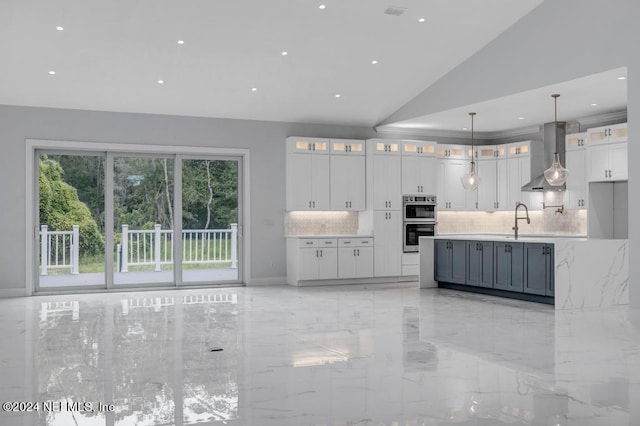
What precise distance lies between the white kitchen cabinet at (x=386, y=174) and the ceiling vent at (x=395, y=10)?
12.6 feet

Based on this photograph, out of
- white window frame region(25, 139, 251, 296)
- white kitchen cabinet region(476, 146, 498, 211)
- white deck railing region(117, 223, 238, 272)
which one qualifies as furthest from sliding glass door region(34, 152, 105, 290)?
white kitchen cabinet region(476, 146, 498, 211)

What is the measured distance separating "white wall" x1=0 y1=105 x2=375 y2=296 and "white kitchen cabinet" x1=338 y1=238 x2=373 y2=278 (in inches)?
41.4

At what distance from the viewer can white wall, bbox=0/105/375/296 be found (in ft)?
31.9

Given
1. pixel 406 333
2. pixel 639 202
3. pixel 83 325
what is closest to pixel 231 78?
pixel 83 325

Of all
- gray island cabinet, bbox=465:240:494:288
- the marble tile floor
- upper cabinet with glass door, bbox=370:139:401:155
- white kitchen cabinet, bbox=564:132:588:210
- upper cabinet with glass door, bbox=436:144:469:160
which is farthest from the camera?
upper cabinet with glass door, bbox=436:144:469:160

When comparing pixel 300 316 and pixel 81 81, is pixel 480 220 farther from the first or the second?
pixel 81 81

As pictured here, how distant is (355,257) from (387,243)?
2.29 feet

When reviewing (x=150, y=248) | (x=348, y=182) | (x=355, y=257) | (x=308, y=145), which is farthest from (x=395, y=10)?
(x=150, y=248)

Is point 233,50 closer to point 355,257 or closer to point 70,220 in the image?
point 70,220

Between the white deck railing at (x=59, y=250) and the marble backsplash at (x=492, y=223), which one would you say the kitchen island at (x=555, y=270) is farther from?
the white deck railing at (x=59, y=250)

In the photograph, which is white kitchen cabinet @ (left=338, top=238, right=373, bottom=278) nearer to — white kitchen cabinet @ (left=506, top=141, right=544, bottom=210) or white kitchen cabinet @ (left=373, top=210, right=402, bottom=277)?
white kitchen cabinet @ (left=373, top=210, right=402, bottom=277)

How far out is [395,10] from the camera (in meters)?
8.05

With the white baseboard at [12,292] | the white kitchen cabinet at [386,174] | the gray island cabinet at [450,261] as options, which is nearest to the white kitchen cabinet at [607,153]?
the gray island cabinet at [450,261]

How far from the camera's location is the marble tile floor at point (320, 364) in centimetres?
382
